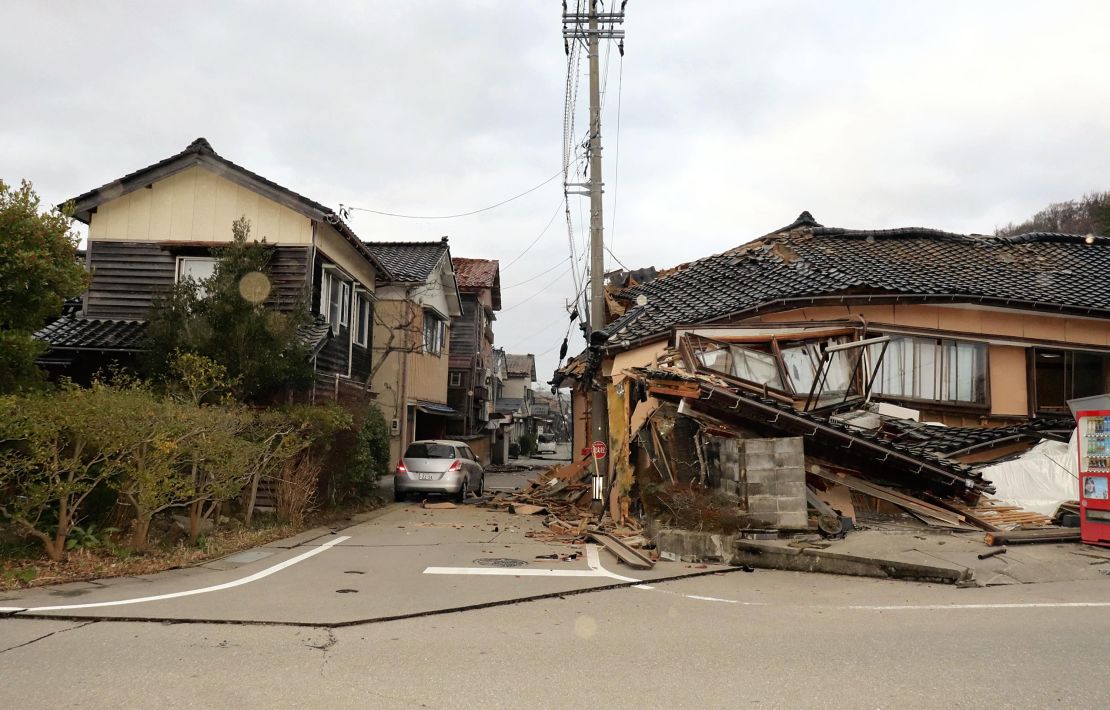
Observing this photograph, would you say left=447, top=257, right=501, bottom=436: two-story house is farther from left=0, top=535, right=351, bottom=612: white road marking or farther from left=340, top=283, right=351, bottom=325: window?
left=0, top=535, right=351, bottom=612: white road marking

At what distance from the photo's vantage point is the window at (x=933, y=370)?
15164mm

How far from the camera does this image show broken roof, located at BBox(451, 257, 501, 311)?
35.8m

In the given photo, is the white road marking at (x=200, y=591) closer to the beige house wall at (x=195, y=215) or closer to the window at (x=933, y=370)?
the beige house wall at (x=195, y=215)

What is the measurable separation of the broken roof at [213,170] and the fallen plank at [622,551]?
9824mm

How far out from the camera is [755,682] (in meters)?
4.99

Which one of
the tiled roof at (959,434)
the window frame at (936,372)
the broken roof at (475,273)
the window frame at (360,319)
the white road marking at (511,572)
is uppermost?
the broken roof at (475,273)

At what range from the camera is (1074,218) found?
49.4m

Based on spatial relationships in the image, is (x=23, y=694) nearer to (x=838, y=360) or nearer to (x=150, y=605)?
(x=150, y=605)

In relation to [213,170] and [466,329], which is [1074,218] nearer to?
[466,329]

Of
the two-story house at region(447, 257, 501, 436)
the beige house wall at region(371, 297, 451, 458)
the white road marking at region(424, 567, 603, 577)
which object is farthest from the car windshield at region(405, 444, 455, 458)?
the two-story house at region(447, 257, 501, 436)

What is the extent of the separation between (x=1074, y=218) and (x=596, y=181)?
46.8 metres

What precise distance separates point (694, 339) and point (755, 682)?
31.6 feet

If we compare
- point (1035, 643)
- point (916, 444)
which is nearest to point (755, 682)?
point (1035, 643)

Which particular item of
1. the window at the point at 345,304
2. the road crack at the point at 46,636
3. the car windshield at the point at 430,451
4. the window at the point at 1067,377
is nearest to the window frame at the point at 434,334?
the window at the point at 345,304
